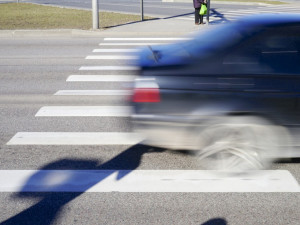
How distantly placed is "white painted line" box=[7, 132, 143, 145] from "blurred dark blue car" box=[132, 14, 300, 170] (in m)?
1.19

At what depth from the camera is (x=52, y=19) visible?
21875 mm

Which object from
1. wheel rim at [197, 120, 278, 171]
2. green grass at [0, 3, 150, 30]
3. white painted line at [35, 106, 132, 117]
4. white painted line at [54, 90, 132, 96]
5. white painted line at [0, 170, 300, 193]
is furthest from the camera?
green grass at [0, 3, 150, 30]

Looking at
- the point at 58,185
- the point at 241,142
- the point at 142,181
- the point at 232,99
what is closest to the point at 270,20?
the point at 232,99

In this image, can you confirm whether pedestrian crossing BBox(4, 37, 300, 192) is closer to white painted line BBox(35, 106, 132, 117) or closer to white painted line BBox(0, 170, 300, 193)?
white painted line BBox(0, 170, 300, 193)

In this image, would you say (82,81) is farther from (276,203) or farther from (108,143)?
(276,203)

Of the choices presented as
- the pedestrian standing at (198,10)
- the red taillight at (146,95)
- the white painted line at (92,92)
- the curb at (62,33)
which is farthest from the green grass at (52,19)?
the red taillight at (146,95)

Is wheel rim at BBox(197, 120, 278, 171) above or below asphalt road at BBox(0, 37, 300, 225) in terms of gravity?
above

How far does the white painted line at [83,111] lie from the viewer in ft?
27.3

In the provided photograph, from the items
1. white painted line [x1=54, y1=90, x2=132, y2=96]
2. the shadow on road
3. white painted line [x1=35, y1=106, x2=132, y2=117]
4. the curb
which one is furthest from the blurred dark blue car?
the curb

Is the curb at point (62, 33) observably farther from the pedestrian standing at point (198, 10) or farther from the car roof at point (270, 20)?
the car roof at point (270, 20)

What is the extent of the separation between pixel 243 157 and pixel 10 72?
7491 mm

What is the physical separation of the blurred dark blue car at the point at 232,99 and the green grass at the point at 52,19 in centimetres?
1402

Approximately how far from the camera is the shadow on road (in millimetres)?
4852

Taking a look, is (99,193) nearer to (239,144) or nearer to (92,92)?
(239,144)
